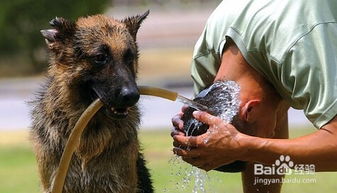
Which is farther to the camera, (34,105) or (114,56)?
(34,105)

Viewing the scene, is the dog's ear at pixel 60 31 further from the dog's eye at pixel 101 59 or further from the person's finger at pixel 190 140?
the person's finger at pixel 190 140

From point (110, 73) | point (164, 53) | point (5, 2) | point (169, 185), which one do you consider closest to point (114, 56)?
point (110, 73)

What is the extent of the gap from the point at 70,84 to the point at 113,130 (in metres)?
0.46

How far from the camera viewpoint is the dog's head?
19.5 ft

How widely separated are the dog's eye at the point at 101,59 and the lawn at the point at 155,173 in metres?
2.12

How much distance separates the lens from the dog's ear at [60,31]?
6312 millimetres

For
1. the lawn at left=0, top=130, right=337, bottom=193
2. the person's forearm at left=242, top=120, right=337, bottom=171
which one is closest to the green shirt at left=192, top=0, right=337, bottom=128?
the person's forearm at left=242, top=120, right=337, bottom=171

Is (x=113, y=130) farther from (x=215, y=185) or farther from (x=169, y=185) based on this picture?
(x=215, y=185)

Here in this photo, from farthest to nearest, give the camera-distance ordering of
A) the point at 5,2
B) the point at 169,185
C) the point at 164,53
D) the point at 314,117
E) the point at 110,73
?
the point at 164,53 → the point at 5,2 → the point at 169,185 → the point at 110,73 → the point at 314,117

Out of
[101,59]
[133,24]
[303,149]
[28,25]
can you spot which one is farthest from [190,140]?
[28,25]

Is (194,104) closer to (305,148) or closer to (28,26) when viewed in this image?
(305,148)

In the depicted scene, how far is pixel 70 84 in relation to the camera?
250 inches

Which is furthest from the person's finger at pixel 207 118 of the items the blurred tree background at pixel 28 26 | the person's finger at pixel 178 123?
the blurred tree background at pixel 28 26

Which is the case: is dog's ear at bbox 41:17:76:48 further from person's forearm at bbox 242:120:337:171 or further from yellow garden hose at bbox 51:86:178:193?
person's forearm at bbox 242:120:337:171
